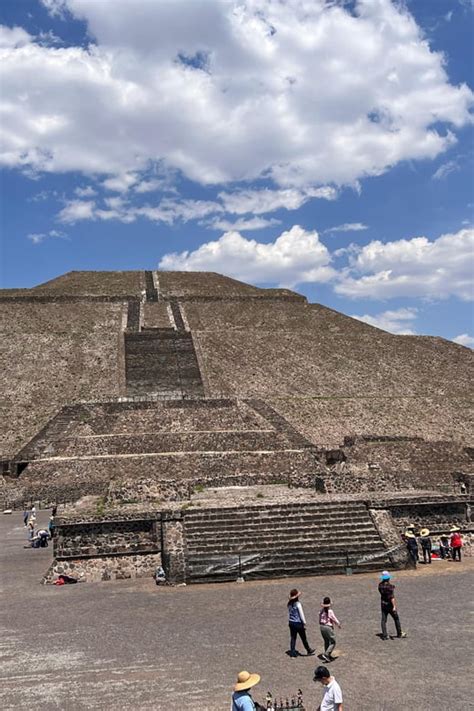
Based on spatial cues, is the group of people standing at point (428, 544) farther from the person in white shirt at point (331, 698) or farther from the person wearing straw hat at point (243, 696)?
the person wearing straw hat at point (243, 696)

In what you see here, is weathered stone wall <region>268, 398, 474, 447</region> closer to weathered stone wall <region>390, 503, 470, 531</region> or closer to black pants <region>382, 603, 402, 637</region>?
weathered stone wall <region>390, 503, 470, 531</region>

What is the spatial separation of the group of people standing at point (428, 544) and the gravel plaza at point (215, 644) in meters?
1.01

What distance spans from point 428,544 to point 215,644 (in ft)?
22.6

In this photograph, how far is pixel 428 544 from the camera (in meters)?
13.4

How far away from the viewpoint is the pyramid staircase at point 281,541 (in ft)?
39.9

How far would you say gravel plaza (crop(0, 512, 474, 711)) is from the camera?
6.70 metres

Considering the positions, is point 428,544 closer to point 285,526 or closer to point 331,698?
point 285,526

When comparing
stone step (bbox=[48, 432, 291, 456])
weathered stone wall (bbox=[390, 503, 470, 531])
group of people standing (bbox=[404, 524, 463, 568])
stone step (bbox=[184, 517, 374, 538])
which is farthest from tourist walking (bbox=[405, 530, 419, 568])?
stone step (bbox=[48, 432, 291, 456])

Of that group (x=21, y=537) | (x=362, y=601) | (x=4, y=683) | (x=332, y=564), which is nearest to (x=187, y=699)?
(x=4, y=683)

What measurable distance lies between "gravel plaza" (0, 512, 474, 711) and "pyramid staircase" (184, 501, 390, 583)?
0.44 m

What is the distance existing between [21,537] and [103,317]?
27720 mm

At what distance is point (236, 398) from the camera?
30.8 metres

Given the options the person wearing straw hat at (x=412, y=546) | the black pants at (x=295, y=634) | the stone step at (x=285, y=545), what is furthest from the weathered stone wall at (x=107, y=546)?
the black pants at (x=295, y=634)

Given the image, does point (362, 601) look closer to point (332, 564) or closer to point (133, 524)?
point (332, 564)
